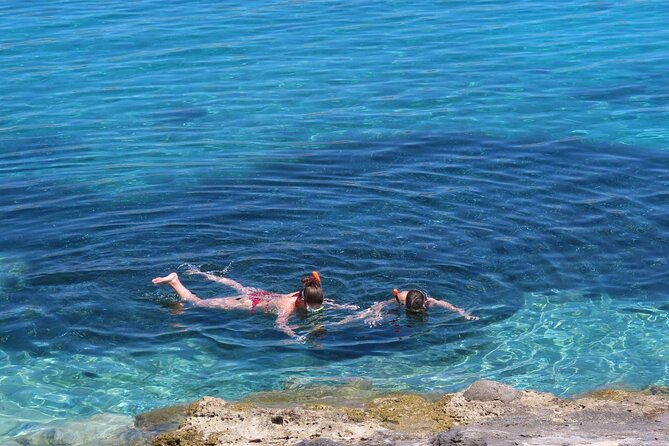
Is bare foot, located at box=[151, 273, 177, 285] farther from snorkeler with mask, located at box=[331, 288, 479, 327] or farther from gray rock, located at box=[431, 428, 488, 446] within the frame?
gray rock, located at box=[431, 428, 488, 446]

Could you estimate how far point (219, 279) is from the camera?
14766 millimetres

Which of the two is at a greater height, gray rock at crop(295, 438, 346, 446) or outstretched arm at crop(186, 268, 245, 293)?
gray rock at crop(295, 438, 346, 446)

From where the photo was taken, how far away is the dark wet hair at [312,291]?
13.6 m

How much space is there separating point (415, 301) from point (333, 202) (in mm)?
4414

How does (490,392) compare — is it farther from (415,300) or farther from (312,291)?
(312,291)

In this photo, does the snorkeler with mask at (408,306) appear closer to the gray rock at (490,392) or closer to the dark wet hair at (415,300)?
the dark wet hair at (415,300)

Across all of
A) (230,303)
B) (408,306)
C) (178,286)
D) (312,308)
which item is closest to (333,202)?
(230,303)

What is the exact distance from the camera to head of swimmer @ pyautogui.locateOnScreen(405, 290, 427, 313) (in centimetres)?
1351

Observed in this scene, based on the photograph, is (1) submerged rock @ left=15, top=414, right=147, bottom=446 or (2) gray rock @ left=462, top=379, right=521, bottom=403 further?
(2) gray rock @ left=462, top=379, right=521, bottom=403

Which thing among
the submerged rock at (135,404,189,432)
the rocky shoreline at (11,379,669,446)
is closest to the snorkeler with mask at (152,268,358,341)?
the rocky shoreline at (11,379,669,446)

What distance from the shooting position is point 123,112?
23.5m

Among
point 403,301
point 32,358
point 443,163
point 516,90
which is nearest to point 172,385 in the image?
point 32,358

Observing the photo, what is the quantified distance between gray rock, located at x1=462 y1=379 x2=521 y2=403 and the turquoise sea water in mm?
1072

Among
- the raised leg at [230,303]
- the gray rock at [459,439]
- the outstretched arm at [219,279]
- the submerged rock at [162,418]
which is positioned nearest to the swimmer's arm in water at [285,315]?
the raised leg at [230,303]
